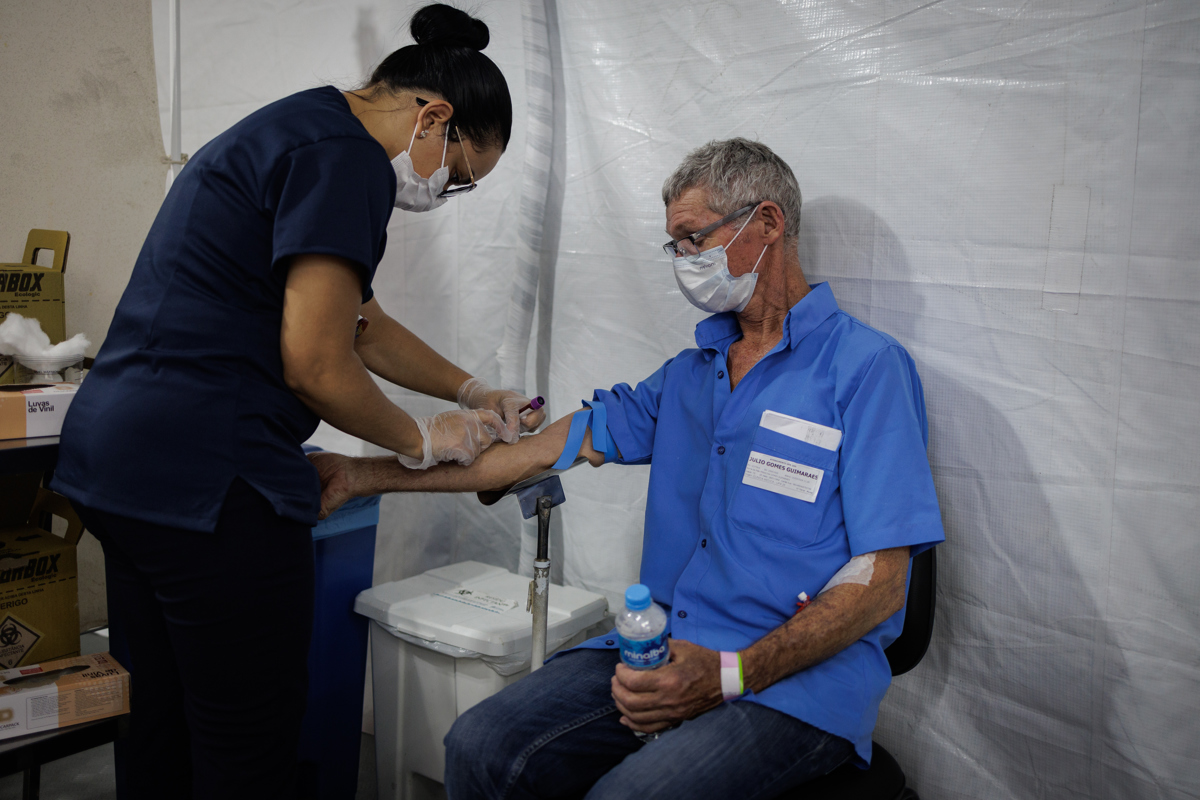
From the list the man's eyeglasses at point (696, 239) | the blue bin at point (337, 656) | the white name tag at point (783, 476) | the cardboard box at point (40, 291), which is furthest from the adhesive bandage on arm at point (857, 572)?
the cardboard box at point (40, 291)

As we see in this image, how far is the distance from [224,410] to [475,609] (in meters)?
0.81

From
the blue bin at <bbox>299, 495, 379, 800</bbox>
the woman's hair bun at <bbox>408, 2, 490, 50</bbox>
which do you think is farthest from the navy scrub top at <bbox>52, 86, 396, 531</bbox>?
the blue bin at <bbox>299, 495, 379, 800</bbox>

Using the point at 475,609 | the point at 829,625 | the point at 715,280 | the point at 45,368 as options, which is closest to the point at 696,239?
the point at 715,280

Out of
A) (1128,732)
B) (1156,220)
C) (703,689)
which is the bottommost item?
(1128,732)

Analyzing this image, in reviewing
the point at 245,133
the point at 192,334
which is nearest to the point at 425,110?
the point at 245,133

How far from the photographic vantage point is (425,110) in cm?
121

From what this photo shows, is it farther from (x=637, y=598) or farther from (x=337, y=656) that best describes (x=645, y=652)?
(x=337, y=656)

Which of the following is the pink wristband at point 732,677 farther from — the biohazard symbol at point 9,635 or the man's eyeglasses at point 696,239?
the biohazard symbol at point 9,635

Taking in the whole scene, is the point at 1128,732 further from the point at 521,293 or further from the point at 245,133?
the point at 245,133

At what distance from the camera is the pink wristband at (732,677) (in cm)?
112

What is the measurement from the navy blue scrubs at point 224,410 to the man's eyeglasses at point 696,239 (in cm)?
55

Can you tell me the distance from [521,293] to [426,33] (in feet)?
2.59

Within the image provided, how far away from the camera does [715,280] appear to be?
54.7 inches

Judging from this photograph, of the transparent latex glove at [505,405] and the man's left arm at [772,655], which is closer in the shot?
the man's left arm at [772,655]
